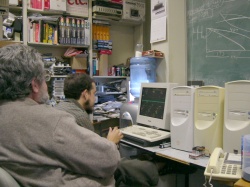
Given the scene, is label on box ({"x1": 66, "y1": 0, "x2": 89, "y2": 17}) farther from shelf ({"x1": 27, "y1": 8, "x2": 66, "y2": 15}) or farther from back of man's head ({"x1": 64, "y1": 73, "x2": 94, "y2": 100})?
back of man's head ({"x1": 64, "y1": 73, "x2": 94, "y2": 100})

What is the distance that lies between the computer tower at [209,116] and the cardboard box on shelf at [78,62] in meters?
2.25

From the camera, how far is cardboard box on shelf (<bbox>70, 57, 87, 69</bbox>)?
366 centimetres

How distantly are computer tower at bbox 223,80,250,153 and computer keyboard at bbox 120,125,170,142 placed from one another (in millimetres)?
507

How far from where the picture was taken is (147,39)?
447 centimetres

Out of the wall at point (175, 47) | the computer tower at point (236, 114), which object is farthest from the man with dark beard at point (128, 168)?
the wall at point (175, 47)

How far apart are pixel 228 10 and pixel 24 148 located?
219 cm

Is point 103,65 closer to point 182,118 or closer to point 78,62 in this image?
point 78,62

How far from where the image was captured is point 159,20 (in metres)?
2.77

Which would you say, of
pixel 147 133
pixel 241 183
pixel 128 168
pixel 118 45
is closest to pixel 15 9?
pixel 118 45

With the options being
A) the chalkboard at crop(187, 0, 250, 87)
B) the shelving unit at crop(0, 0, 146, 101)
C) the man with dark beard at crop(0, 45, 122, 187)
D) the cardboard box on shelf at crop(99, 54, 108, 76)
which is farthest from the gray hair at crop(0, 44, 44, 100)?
the cardboard box on shelf at crop(99, 54, 108, 76)

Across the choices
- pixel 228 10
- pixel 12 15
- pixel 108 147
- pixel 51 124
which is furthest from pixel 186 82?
pixel 12 15

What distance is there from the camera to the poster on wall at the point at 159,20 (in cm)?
269

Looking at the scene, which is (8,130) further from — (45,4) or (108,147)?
(45,4)

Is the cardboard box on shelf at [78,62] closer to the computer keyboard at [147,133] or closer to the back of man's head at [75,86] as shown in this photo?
the back of man's head at [75,86]
